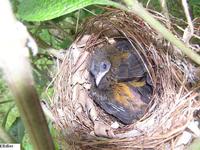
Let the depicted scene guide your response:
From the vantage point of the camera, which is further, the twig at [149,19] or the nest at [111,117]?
the nest at [111,117]

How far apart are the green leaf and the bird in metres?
0.50

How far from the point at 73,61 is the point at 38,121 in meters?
0.77

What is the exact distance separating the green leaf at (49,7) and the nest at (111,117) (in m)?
0.33

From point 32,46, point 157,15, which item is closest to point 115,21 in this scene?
point 157,15

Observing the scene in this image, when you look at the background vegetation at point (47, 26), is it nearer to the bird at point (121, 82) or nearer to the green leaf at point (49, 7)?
the green leaf at point (49, 7)

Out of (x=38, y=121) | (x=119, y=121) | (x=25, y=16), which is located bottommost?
(x=38, y=121)

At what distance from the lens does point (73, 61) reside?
3.26 feet

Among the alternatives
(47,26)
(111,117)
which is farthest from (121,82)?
(47,26)

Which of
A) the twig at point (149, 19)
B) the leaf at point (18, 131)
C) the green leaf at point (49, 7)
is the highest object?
the green leaf at point (49, 7)

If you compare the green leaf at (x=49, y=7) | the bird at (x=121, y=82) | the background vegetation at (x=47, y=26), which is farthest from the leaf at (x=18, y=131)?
the green leaf at (x=49, y=7)

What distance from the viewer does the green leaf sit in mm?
522

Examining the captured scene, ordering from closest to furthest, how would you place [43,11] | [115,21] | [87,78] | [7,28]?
[7,28] → [43,11] → [115,21] → [87,78]

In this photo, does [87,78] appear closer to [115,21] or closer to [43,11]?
[115,21]

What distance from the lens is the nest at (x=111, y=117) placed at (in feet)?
2.64
